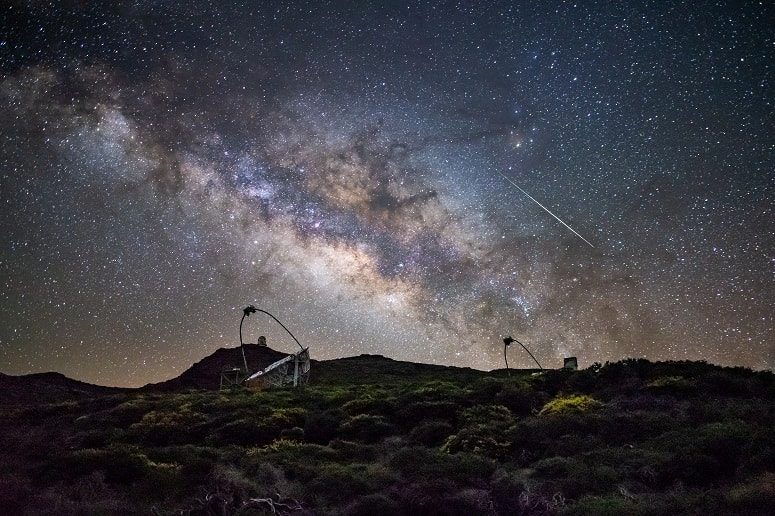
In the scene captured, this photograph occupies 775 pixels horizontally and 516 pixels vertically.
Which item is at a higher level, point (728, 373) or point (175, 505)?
point (728, 373)

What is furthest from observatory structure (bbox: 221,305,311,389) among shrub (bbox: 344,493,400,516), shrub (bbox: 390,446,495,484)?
shrub (bbox: 344,493,400,516)

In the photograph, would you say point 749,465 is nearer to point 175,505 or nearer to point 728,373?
point 175,505

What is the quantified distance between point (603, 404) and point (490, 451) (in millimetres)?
6724

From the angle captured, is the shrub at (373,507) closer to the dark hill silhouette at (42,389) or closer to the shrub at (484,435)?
the shrub at (484,435)

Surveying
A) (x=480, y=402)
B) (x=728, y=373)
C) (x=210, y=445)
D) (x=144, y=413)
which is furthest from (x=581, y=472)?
(x=144, y=413)

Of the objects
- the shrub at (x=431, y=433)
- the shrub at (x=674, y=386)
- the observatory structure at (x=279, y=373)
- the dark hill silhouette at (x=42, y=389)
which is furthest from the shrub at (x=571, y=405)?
the dark hill silhouette at (x=42, y=389)

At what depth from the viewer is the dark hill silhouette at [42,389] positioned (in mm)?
44062

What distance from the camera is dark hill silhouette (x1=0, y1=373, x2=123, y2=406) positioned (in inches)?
1735

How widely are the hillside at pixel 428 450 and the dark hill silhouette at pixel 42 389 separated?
2358cm

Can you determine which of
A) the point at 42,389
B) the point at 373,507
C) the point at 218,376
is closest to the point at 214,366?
the point at 218,376

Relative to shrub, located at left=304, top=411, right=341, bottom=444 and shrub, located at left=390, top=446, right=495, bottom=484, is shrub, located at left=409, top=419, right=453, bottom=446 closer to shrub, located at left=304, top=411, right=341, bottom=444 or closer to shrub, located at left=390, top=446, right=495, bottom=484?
shrub, located at left=390, top=446, right=495, bottom=484

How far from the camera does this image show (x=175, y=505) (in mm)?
10812

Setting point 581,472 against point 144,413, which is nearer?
point 581,472

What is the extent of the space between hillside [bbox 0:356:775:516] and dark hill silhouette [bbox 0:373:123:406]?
77.4ft
